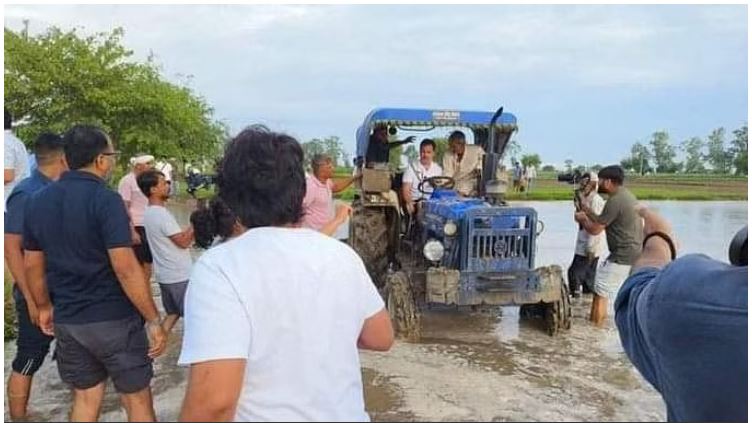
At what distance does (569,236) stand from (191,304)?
573 inches

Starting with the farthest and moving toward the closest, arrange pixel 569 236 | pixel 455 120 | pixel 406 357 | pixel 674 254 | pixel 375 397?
pixel 569 236 < pixel 455 120 < pixel 406 357 < pixel 375 397 < pixel 674 254

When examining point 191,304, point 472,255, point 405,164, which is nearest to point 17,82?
point 405,164

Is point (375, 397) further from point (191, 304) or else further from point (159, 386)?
point (191, 304)

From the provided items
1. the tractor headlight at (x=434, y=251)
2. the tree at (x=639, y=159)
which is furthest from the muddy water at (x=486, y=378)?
the tree at (x=639, y=159)

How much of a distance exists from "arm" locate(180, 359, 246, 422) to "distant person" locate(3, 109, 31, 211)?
3.72 m

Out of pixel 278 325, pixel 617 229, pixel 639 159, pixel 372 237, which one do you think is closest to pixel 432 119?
pixel 372 237


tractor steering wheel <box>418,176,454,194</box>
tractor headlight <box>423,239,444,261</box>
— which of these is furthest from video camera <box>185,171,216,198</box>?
tractor steering wheel <box>418,176,454,194</box>

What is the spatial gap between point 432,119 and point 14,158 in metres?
3.90

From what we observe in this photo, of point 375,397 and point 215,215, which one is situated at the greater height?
point 215,215

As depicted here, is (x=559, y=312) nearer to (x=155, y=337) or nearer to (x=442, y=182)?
(x=442, y=182)

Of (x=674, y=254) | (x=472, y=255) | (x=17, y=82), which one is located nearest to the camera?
(x=674, y=254)

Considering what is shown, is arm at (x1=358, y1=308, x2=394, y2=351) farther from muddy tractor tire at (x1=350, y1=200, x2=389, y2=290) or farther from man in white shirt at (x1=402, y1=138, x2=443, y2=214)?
man in white shirt at (x1=402, y1=138, x2=443, y2=214)

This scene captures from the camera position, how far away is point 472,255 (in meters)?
6.35

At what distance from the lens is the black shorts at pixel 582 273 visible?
322 inches
